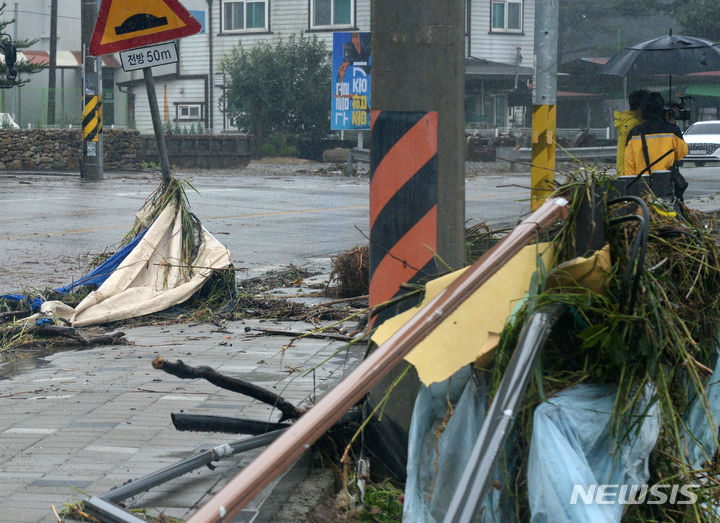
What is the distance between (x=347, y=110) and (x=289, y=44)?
14.8m

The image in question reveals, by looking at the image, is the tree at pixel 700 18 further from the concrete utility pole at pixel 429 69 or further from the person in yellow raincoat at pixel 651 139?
the concrete utility pole at pixel 429 69

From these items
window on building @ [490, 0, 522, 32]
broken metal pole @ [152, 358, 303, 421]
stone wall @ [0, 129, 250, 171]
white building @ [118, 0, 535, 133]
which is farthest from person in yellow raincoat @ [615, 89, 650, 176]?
window on building @ [490, 0, 522, 32]

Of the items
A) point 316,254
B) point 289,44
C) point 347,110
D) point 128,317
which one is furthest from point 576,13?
point 128,317

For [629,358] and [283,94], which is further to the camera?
[283,94]

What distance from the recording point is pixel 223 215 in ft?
49.4

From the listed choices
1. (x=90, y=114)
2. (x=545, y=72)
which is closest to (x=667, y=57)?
(x=545, y=72)

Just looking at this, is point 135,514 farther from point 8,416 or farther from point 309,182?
point 309,182

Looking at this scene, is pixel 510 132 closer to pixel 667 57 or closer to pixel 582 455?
pixel 667 57

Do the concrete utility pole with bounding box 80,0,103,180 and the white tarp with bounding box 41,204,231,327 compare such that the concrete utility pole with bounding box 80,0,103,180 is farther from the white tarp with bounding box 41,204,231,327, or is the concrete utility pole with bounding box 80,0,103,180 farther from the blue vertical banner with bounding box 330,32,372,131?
the white tarp with bounding box 41,204,231,327

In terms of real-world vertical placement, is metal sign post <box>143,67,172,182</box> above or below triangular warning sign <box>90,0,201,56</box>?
below

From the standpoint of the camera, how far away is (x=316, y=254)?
10.9m

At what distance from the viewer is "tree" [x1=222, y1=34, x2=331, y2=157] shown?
124 ft

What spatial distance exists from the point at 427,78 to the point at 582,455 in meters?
1.57

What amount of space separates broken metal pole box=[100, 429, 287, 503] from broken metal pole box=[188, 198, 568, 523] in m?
1.19
